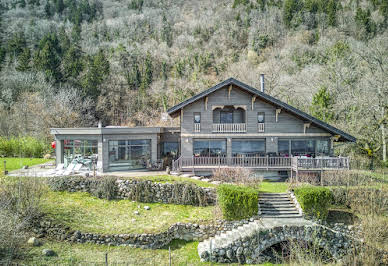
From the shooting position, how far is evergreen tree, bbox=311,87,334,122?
87.9 feet

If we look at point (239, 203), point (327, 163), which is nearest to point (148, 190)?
point (239, 203)

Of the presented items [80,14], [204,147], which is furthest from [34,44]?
[204,147]

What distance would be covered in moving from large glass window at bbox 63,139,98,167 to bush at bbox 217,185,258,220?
38.9ft

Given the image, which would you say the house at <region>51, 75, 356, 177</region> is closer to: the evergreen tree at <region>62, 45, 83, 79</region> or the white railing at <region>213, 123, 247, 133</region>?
the white railing at <region>213, 123, 247, 133</region>

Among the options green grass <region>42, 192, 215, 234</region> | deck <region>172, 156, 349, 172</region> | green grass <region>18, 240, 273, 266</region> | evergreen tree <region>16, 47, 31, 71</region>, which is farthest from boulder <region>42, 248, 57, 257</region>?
evergreen tree <region>16, 47, 31, 71</region>

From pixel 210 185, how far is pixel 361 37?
45940mm

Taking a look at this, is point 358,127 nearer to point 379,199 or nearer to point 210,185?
point 379,199

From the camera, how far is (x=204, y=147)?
21578mm

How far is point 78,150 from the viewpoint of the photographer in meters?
21.7

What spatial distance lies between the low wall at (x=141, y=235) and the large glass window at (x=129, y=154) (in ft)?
24.8

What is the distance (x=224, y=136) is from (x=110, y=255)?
1179 centimetres

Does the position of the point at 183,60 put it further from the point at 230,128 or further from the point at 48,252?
the point at 48,252

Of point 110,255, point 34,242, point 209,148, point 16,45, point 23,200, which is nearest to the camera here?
point 110,255

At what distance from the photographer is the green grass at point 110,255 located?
11.8 m
